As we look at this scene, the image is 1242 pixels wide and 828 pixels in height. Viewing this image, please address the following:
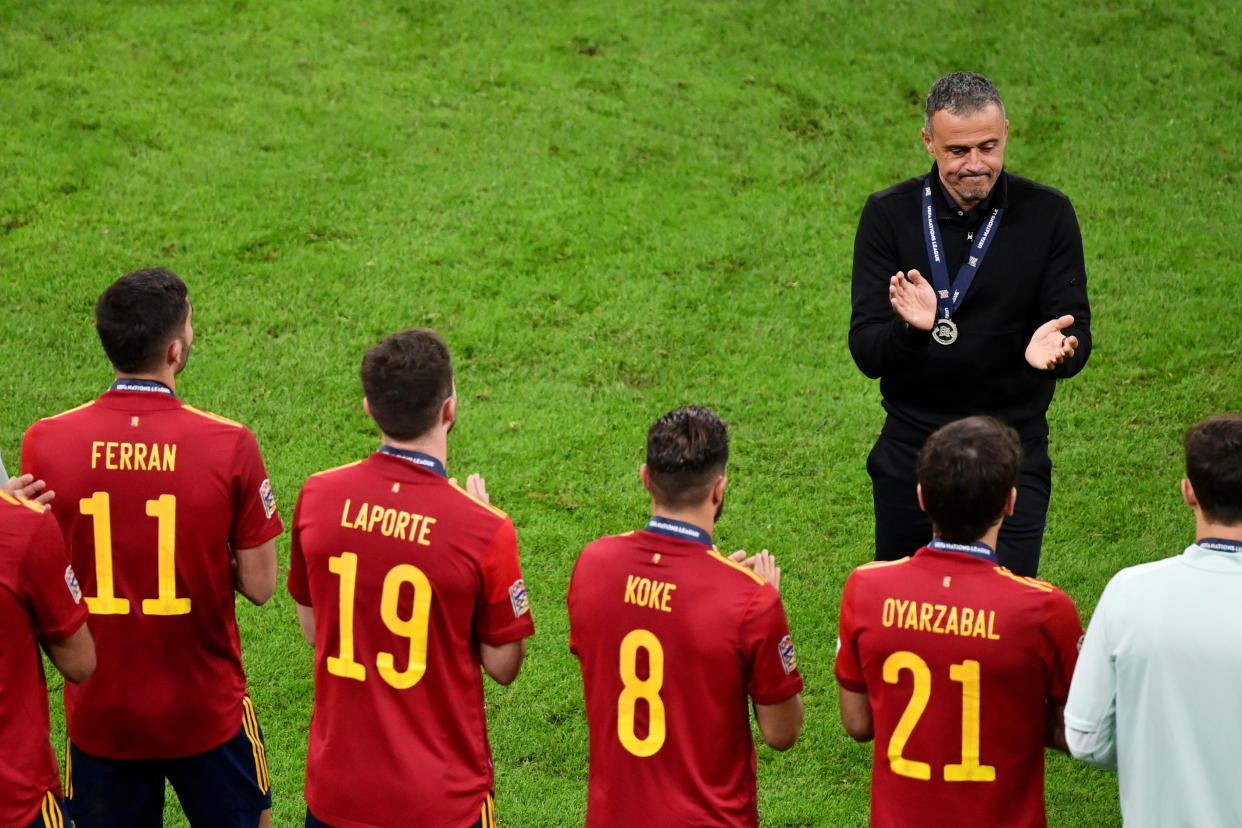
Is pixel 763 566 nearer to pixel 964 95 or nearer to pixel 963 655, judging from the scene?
pixel 963 655

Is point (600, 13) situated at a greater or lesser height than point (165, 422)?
greater

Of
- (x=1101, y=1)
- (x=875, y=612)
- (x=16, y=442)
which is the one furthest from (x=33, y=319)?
(x=1101, y=1)

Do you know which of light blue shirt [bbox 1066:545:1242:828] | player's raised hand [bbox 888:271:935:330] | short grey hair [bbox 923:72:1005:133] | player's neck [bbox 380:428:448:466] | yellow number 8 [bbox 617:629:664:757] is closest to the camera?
light blue shirt [bbox 1066:545:1242:828]

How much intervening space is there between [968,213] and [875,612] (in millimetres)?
1716

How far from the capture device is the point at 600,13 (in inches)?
423

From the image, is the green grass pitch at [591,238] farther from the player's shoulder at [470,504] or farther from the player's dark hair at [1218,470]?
the player's dark hair at [1218,470]

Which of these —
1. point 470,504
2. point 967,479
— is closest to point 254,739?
point 470,504

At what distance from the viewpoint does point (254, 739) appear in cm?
396

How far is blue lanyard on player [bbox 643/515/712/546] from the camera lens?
3.24m

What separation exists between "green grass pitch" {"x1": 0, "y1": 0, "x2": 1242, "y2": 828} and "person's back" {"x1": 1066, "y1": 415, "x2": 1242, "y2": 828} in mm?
2026

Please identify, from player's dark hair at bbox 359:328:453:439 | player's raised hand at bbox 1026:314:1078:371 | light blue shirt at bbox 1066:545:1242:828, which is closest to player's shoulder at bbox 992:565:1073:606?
light blue shirt at bbox 1066:545:1242:828

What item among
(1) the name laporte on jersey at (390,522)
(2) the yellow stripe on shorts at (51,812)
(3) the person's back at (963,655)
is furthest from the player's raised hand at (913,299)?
(2) the yellow stripe on shorts at (51,812)

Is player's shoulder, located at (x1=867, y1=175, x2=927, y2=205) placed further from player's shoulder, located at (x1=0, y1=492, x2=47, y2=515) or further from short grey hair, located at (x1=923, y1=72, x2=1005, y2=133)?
player's shoulder, located at (x1=0, y1=492, x2=47, y2=515)

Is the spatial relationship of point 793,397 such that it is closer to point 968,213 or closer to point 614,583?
point 968,213
